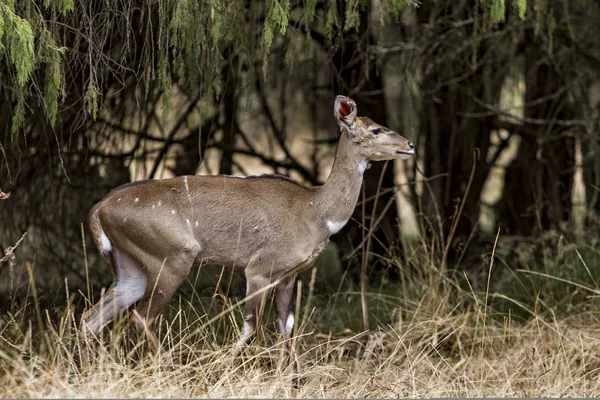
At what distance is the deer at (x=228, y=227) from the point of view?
225 inches

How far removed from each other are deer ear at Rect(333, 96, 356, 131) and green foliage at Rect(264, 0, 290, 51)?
0.71 meters

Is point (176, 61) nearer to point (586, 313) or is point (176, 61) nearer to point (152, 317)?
point (152, 317)

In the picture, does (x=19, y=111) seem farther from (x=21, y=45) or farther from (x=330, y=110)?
(x=330, y=110)

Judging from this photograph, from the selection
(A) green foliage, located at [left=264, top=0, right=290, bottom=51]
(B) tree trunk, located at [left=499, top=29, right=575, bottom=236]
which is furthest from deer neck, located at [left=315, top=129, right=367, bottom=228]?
(B) tree trunk, located at [left=499, top=29, right=575, bottom=236]

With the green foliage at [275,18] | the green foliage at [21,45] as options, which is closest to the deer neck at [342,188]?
the green foliage at [275,18]

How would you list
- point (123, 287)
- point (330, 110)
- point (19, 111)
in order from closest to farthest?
point (19, 111) < point (123, 287) < point (330, 110)

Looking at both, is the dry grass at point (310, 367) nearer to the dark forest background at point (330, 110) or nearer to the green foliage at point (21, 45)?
the dark forest background at point (330, 110)

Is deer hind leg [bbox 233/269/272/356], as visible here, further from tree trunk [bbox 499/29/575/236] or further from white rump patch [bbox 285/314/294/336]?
tree trunk [bbox 499/29/575/236]

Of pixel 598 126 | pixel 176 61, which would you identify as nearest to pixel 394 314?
pixel 176 61

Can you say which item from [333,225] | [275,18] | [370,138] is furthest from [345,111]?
[275,18]

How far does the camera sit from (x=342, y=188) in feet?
20.4

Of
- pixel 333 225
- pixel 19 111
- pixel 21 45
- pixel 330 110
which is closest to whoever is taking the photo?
pixel 21 45

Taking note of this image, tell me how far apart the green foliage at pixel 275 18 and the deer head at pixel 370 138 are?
2.55 ft

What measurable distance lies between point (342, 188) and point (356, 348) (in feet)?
4.55
